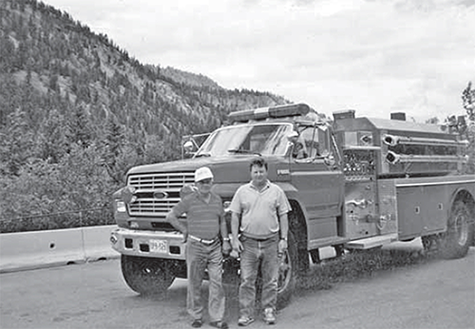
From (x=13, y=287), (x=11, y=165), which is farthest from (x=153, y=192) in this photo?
(x=11, y=165)

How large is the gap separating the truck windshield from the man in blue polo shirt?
147cm

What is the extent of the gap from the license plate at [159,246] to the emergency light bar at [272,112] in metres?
2.67

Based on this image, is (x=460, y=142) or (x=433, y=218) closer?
(x=433, y=218)

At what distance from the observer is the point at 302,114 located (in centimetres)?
942

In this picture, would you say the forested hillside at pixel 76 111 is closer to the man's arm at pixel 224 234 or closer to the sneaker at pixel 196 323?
the man's arm at pixel 224 234

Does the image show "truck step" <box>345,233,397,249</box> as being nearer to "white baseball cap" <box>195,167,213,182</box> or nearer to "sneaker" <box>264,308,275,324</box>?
"sneaker" <box>264,308,275,324</box>

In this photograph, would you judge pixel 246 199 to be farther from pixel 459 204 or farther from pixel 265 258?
pixel 459 204

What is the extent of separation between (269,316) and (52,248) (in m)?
5.65

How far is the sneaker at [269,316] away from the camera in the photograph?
715 cm

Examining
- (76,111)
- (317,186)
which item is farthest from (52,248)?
(76,111)

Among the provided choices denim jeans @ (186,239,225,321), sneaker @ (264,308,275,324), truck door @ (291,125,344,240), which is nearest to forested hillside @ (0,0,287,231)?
truck door @ (291,125,344,240)

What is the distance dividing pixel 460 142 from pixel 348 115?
280 cm

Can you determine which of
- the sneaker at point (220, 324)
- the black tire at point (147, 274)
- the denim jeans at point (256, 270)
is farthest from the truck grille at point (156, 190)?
the sneaker at point (220, 324)

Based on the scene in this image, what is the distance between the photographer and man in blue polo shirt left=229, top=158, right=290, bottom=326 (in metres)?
7.28
